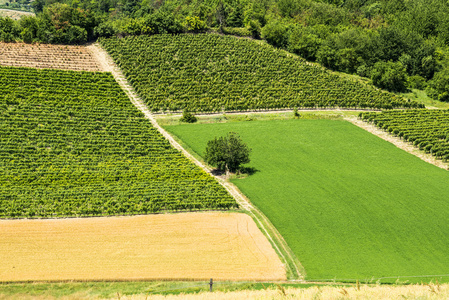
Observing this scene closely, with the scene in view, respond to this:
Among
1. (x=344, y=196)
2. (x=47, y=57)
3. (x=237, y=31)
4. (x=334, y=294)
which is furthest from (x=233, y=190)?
(x=237, y=31)

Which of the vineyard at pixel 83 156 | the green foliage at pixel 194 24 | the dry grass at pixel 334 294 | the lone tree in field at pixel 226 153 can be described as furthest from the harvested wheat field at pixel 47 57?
the dry grass at pixel 334 294

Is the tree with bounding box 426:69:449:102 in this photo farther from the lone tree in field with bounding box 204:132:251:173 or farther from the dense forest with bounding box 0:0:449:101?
the lone tree in field with bounding box 204:132:251:173

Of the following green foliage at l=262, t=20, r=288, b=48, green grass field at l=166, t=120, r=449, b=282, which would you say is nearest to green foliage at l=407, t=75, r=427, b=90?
green foliage at l=262, t=20, r=288, b=48

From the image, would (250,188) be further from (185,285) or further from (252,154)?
(185,285)

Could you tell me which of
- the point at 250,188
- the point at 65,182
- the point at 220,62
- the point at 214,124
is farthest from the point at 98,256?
the point at 220,62

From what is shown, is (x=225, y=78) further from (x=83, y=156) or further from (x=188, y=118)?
(x=83, y=156)

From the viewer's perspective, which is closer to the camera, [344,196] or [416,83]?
[344,196]

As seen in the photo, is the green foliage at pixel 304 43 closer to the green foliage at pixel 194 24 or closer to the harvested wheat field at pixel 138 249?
the green foliage at pixel 194 24
